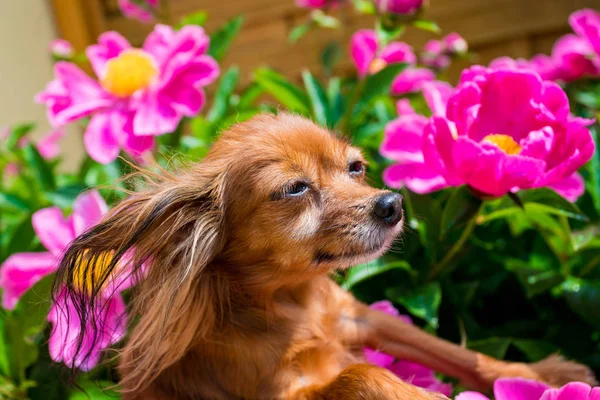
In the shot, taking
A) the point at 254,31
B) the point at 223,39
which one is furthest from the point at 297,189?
the point at 254,31

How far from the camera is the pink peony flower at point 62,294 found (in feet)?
2.83

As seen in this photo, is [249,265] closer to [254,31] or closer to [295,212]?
[295,212]

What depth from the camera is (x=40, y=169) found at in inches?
56.0

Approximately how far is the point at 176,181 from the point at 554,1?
1.82 meters

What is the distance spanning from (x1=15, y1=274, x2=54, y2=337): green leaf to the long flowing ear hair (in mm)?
133

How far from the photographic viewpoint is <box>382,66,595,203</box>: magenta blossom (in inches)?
31.9

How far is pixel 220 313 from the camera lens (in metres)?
0.86

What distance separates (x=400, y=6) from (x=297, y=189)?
52 centimetres

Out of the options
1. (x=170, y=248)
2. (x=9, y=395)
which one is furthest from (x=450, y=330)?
(x=9, y=395)

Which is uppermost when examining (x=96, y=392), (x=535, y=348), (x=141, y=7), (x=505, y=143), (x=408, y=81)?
(x=141, y=7)

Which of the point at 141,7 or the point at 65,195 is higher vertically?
the point at 141,7

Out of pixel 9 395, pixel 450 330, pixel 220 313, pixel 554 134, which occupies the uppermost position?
pixel 554 134

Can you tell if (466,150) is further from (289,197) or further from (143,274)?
(143,274)

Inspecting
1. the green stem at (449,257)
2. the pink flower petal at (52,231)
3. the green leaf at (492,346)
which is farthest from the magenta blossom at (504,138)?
the pink flower petal at (52,231)
